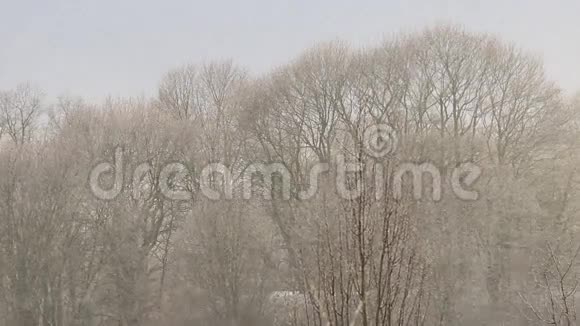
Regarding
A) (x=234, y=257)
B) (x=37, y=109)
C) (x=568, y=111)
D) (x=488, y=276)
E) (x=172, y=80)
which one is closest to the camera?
(x=488, y=276)

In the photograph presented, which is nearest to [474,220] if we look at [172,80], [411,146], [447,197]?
[447,197]

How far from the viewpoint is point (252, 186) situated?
2197 cm

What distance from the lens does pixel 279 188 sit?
22188mm

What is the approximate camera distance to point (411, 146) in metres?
18.8

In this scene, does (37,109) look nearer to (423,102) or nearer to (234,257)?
(234,257)

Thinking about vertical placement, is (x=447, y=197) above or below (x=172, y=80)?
below

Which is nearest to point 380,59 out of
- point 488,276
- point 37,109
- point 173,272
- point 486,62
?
point 486,62

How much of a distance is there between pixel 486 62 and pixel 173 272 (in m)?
13.5

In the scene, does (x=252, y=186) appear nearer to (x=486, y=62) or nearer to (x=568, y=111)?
(x=486, y=62)

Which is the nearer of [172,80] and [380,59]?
[380,59]

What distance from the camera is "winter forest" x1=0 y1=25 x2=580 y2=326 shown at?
18.3 meters

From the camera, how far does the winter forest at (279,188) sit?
18.3 m

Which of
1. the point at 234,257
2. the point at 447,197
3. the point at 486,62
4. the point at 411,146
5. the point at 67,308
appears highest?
the point at 486,62

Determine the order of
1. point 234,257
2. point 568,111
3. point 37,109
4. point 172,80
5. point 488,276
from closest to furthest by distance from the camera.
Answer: point 488,276, point 234,257, point 568,111, point 172,80, point 37,109
